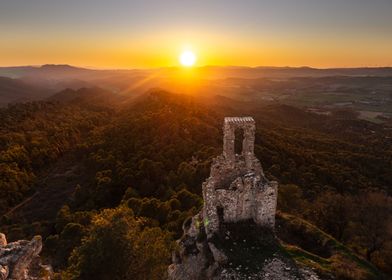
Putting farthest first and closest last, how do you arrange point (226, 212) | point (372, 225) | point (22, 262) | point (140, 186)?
point (140, 186) → point (372, 225) → point (226, 212) → point (22, 262)

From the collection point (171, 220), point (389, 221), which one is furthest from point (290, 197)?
point (171, 220)

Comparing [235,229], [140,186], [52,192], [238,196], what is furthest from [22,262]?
[52,192]

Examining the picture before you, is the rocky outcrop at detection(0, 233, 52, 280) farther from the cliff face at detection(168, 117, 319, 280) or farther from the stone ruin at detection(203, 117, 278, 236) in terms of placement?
the stone ruin at detection(203, 117, 278, 236)

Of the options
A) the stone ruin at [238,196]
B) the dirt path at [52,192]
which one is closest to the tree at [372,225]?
→ the stone ruin at [238,196]

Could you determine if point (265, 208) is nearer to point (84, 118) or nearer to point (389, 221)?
point (389, 221)

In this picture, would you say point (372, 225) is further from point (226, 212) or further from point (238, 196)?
point (226, 212)

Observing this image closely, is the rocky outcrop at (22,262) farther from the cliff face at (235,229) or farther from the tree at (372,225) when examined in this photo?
the tree at (372,225)
